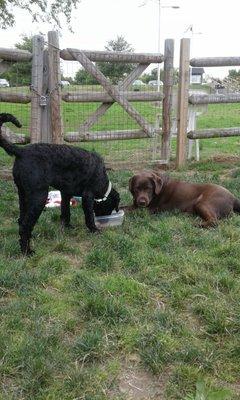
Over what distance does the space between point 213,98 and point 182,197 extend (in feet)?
12.7

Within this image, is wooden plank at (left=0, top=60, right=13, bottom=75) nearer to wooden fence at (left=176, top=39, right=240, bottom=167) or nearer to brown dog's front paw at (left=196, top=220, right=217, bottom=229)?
wooden fence at (left=176, top=39, right=240, bottom=167)

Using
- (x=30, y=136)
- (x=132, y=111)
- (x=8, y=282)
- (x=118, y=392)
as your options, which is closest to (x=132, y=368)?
(x=118, y=392)

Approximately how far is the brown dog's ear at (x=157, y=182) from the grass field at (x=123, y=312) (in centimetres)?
45

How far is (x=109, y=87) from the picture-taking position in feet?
26.0

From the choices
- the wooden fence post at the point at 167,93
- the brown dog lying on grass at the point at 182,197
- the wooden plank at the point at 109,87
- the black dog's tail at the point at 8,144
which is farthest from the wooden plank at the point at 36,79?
the black dog's tail at the point at 8,144

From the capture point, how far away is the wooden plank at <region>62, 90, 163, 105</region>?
7.71 m

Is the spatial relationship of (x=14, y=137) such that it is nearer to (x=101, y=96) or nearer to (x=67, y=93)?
(x=67, y=93)

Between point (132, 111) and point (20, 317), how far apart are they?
5.61m

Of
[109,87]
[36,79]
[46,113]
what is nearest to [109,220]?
[46,113]

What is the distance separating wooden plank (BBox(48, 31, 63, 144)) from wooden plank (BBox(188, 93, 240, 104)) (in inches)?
106

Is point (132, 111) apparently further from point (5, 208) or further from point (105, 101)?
point (5, 208)

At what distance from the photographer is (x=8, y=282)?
12.6 feet

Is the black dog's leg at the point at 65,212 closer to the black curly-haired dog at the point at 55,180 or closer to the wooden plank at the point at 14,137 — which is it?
the black curly-haired dog at the point at 55,180

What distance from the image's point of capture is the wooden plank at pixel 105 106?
803 cm
